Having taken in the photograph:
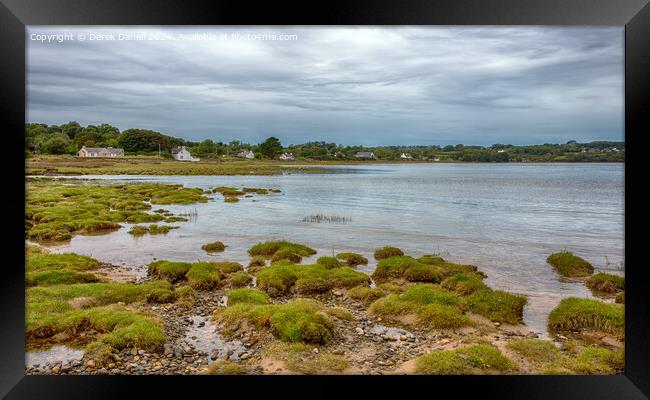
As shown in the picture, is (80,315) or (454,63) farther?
(454,63)

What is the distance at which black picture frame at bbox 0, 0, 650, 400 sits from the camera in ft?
15.7

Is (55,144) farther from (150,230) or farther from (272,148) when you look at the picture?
(272,148)

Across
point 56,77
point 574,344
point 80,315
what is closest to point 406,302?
point 574,344

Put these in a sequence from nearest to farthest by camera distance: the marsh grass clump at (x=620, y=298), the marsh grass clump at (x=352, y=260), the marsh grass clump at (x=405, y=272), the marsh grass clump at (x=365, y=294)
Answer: the marsh grass clump at (x=365, y=294) → the marsh grass clump at (x=620, y=298) → the marsh grass clump at (x=405, y=272) → the marsh grass clump at (x=352, y=260)

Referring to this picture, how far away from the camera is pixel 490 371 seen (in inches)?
213

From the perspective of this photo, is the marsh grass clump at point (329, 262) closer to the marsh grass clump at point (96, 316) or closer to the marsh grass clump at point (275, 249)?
the marsh grass clump at point (275, 249)

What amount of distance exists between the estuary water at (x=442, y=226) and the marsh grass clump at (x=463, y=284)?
2.97 feet

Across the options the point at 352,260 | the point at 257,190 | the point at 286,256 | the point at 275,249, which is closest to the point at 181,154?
the point at 257,190

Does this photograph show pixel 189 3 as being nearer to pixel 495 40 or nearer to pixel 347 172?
pixel 495 40

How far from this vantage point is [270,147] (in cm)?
3544

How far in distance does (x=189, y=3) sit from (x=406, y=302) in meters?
5.30

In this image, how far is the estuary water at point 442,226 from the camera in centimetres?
1149

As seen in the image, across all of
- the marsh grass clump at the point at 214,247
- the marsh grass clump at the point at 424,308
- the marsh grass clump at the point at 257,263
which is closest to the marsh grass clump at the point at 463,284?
the marsh grass clump at the point at 424,308

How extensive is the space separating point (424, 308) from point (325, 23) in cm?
450
